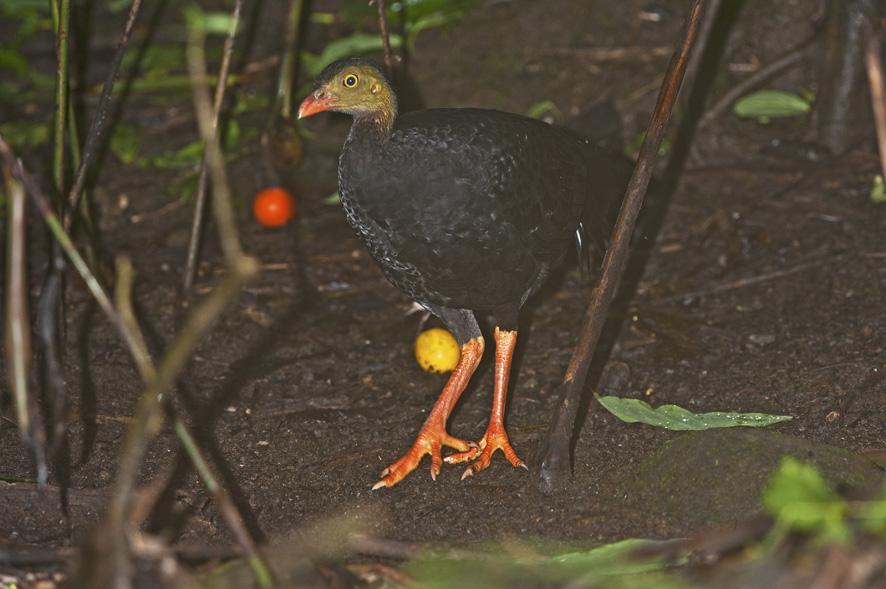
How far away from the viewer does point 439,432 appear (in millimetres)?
4105

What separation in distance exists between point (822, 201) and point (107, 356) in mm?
3363

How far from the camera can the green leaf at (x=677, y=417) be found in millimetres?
3914

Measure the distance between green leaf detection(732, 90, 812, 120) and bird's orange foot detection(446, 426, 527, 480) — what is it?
289 centimetres

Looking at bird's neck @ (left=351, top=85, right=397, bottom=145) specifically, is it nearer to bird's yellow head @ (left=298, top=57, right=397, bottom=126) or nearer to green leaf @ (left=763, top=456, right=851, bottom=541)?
bird's yellow head @ (left=298, top=57, right=397, bottom=126)

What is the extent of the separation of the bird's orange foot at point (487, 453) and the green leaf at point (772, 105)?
2886mm

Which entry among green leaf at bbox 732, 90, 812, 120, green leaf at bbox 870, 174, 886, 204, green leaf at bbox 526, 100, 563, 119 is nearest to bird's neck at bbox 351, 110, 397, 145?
green leaf at bbox 526, 100, 563, 119

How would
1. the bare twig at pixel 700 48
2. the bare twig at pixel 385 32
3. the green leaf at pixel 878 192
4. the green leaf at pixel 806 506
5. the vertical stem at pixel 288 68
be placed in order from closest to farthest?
the green leaf at pixel 806 506, the bare twig at pixel 385 32, the green leaf at pixel 878 192, the vertical stem at pixel 288 68, the bare twig at pixel 700 48

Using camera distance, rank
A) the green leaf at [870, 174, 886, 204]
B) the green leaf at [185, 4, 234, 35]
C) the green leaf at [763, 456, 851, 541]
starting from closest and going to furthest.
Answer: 1. the green leaf at [763, 456, 851, 541]
2. the green leaf at [870, 174, 886, 204]
3. the green leaf at [185, 4, 234, 35]

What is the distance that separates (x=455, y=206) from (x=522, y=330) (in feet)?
4.13

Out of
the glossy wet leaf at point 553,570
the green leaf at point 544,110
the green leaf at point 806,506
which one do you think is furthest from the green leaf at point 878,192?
the green leaf at point 806,506

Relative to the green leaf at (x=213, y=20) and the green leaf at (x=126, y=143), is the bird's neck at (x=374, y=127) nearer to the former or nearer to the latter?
the green leaf at (x=126, y=143)

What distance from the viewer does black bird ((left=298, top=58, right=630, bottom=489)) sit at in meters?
3.78

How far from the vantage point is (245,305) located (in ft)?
17.0

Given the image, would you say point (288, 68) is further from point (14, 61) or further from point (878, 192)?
point (878, 192)
